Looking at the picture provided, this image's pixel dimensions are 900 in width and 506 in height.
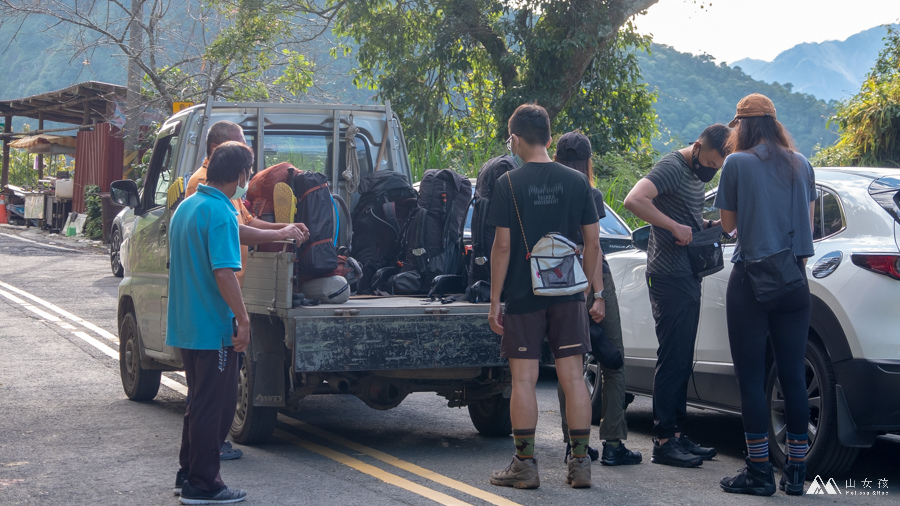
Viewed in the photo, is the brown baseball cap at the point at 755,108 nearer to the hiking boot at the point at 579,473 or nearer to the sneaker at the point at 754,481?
the sneaker at the point at 754,481

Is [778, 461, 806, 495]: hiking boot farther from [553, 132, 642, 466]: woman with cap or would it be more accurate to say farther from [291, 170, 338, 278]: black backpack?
[291, 170, 338, 278]: black backpack

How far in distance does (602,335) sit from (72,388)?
472cm

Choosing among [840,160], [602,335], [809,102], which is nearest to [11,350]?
[602,335]

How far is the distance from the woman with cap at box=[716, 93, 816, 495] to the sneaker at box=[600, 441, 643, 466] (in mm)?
729

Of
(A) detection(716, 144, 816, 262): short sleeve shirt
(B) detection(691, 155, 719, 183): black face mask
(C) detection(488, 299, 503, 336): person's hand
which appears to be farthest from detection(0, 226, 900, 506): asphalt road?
(B) detection(691, 155, 719, 183): black face mask

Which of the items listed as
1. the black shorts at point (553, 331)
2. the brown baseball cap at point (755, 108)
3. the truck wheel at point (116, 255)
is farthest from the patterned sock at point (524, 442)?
the truck wheel at point (116, 255)

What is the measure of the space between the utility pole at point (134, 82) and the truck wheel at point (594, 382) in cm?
1828

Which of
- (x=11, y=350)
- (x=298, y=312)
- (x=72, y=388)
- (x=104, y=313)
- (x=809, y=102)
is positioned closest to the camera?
(x=298, y=312)

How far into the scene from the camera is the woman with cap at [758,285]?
5156 mm

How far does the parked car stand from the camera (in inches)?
198

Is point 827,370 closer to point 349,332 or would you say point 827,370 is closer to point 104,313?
point 349,332

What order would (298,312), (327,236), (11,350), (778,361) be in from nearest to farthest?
(778,361) < (298,312) < (327,236) < (11,350)

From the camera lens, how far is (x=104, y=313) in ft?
43.5

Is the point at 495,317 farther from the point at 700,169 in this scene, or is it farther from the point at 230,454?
the point at 230,454
